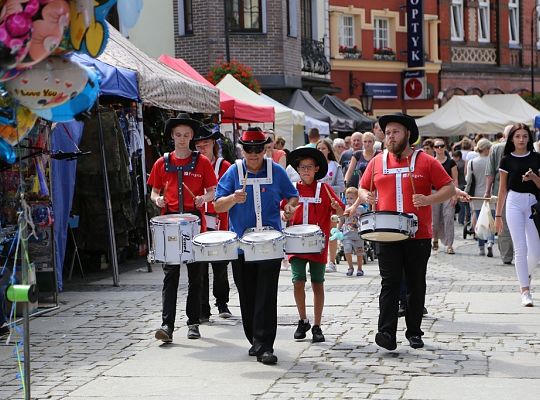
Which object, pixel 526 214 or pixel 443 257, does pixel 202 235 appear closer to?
pixel 526 214

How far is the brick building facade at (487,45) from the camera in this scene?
4750 centimetres

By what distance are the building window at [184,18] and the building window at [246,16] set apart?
126cm

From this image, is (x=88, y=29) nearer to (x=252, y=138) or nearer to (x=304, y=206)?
(x=252, y=138)

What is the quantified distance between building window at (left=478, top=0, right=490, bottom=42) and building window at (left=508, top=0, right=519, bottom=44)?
183cm

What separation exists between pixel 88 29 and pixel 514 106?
1376 inches

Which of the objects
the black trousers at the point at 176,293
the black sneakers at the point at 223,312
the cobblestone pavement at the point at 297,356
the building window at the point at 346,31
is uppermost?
the building window at the point at 346,31

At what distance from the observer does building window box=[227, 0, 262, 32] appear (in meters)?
32.5

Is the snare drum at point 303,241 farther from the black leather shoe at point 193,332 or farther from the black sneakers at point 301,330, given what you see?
the black leather shoe at point 193,332

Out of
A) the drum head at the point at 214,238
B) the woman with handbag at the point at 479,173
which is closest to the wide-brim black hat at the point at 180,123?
the drum head at the point at 214,238

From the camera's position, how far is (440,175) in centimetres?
959

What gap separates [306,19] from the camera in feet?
122

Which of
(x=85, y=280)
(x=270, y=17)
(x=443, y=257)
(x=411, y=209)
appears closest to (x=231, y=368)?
(x=411, y=209)

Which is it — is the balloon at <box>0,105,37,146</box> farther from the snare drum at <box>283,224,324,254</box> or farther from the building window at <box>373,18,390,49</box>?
the building window at <box>373,18,390,49</box>

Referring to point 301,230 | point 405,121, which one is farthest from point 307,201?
point 405,121
